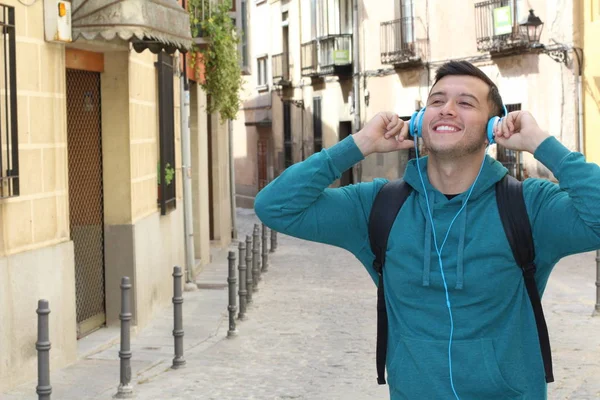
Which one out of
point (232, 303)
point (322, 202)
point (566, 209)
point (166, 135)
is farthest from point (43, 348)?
point (166, 135)

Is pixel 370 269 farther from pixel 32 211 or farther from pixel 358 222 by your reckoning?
pixel 32 211

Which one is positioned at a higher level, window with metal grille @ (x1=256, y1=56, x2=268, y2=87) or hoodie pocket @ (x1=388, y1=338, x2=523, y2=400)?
window with metal grille @ (x1=256, y1=56, x2=268, y2=87)

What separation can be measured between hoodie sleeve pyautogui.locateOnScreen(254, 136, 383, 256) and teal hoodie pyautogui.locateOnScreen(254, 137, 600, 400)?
182 millimetres

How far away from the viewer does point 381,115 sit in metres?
4.02

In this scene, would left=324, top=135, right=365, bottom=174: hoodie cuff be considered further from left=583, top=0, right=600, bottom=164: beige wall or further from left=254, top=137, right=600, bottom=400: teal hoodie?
left=583, top=0, right=600, bottom=164: beige wall

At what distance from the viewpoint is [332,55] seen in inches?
1377

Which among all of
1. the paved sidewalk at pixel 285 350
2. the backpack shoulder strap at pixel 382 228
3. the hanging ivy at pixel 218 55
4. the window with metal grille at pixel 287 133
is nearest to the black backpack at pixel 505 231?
the backpack shoulder strap at pixel 382 228

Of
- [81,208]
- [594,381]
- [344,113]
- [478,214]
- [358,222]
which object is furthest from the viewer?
[344,113]

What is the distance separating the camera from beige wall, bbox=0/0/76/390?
8.89m

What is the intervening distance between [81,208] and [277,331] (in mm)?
2363

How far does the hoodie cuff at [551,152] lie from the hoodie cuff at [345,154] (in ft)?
1.95

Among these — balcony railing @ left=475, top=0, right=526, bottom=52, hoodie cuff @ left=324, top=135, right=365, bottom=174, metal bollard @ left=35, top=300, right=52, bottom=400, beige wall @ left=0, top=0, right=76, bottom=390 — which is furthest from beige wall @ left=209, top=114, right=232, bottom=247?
hoodie cuff @ left=324, top=135, right=365, bottom=174

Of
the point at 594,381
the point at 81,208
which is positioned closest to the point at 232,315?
the point at 81,208

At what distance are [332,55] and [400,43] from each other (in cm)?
389
